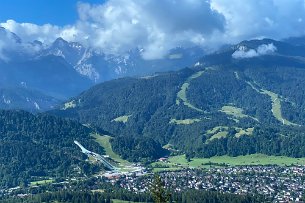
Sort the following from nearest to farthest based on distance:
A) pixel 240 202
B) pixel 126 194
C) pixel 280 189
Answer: pixel 240 202
pixel 126 194
pixel 280 189

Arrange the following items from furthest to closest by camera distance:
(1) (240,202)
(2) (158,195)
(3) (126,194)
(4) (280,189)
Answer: (4) (280,189)
(3) (126,194)
(1) (240,202)
(2) (158,195)

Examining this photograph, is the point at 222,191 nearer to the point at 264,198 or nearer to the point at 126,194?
the point at 264,198

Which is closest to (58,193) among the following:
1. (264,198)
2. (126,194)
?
(126,194)

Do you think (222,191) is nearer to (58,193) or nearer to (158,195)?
(58,193)

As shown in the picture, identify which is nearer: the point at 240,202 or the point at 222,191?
the point at 240,202

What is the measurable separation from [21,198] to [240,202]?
73747 millimetres

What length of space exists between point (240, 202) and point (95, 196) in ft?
151

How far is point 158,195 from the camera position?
73.8m

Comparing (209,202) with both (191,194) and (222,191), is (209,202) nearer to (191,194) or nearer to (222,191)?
(191,194)

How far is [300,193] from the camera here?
192 metres

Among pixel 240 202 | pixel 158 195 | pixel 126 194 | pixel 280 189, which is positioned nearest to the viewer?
pixel 158 195

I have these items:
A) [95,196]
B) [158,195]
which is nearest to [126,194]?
[95,196]

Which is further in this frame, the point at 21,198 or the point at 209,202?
the point at 21,198

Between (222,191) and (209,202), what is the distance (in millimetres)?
19929
